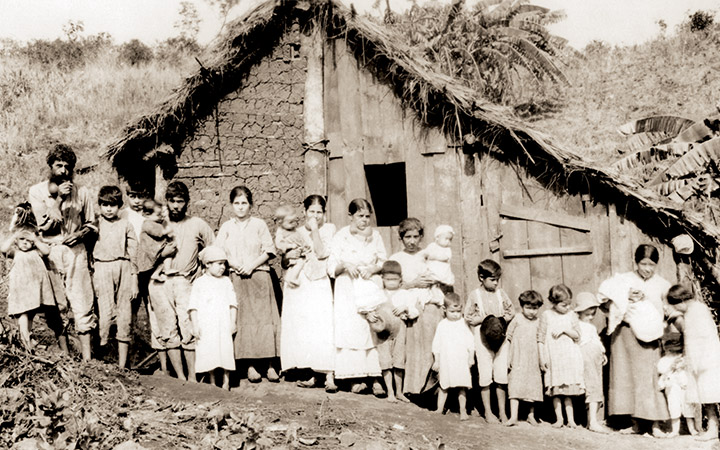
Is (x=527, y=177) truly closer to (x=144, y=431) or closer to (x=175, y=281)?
(x=175, y=281)

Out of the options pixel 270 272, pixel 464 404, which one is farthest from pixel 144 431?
pixel 464 404

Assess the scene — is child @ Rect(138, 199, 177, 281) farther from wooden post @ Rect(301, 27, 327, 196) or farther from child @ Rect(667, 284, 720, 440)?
child @ Rect(667, 284, 720, 440)

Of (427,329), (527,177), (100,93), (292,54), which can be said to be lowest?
(427,329)

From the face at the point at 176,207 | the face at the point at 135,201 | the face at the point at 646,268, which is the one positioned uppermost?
the face at the point at 135,201

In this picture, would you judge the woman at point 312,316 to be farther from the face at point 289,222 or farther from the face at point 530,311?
the face at point 530,311

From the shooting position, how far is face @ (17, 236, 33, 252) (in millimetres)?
5906

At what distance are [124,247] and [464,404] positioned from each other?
3383 mm

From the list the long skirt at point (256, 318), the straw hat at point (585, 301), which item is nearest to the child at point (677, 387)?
the straw hat at point (585, 301)

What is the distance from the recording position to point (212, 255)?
20.5ft

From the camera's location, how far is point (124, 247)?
618cm

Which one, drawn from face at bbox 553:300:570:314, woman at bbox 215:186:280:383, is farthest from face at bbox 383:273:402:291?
face at bbox 553:300:570:314

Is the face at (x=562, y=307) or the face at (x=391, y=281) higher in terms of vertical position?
the face at (x=391, y=281)

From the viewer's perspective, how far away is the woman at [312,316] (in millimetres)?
6188

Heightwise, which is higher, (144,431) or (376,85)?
(376,85)
